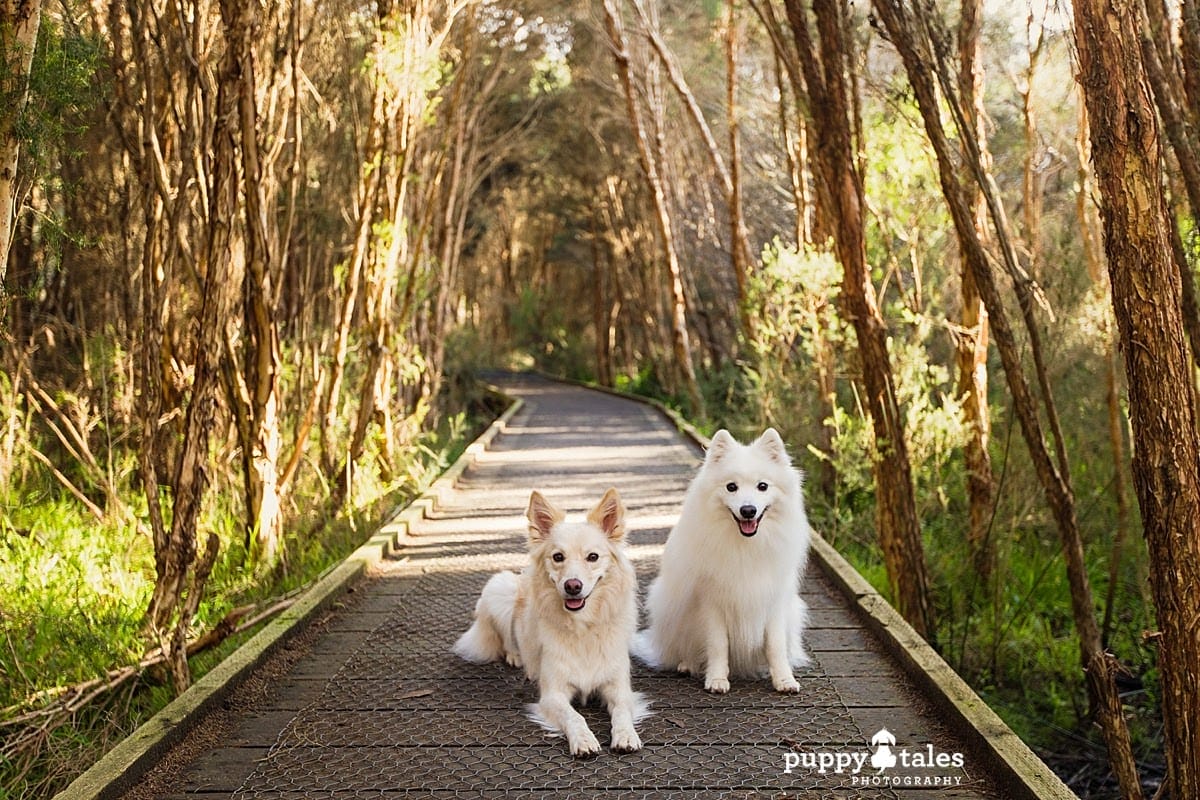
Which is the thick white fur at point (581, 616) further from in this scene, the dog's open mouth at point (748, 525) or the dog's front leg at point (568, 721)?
the dog's open mouth at point (748, 525)

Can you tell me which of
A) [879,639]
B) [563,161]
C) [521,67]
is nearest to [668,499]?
[879,639]

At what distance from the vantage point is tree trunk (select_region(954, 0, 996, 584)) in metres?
8.84

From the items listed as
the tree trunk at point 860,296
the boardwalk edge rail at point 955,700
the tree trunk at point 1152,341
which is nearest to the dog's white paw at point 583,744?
the boardwalk edge rail at point 955,700

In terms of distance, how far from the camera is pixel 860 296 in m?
7.00

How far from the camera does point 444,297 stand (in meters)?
19.6

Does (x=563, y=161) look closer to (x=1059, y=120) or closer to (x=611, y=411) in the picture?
(x=611, y=411)

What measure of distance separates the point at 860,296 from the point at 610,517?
3.00m

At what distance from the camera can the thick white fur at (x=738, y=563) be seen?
497 cm

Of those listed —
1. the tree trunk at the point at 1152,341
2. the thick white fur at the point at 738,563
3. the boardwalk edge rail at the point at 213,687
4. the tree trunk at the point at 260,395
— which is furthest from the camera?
the tree trunk at the point at 260,395

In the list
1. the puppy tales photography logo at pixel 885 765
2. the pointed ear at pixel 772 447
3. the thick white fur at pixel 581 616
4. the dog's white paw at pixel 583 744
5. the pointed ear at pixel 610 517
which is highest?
the pointed ear at pixel 772 447

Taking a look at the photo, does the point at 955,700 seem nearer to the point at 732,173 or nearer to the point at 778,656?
the point at 778,656

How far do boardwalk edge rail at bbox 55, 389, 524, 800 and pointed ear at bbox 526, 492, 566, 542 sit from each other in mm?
1668

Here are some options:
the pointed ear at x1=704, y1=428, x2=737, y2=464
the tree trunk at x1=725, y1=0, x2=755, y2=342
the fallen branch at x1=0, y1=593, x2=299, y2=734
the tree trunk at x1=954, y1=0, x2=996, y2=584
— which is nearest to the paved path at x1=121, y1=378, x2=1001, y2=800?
the fallen branch at x1=0, y1=593, x2=299, y2=734

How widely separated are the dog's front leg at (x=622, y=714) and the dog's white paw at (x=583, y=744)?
0.09 metres
